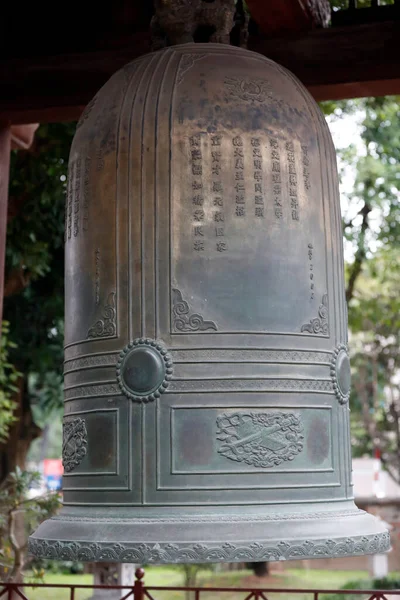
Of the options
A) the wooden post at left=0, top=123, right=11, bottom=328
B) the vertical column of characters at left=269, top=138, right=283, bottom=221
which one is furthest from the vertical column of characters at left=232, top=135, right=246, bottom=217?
the wooden post at left=0, top=123, right=11, bottom=328

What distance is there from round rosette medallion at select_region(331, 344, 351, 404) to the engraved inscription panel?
0.13 m

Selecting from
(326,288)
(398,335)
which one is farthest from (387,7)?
(398,335)

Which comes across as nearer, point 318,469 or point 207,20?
point 318,469

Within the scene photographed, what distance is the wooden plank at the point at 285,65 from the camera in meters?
4.41

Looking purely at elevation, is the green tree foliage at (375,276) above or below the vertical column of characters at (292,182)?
above

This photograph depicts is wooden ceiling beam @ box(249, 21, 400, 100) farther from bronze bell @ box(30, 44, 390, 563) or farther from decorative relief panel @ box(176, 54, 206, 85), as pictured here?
decorative relief panel @ box(176, 54, 206, 85)

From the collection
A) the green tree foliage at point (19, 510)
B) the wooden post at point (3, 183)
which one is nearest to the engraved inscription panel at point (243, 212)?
→ the wooden post at point (3, 183)

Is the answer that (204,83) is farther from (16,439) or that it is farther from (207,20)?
(16,439)

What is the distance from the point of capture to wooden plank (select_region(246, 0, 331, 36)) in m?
4.31

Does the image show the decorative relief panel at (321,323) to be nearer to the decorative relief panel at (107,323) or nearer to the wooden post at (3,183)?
the decorative relief panel at (107,323)

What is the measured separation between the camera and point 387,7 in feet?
14.6

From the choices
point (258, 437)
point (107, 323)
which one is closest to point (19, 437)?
point (107, 323)

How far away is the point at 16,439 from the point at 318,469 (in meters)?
8.97

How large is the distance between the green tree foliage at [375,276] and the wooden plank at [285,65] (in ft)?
11.5
